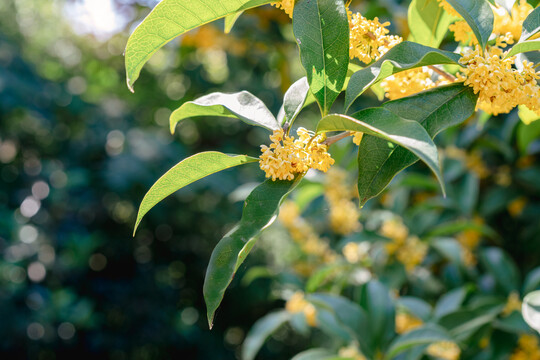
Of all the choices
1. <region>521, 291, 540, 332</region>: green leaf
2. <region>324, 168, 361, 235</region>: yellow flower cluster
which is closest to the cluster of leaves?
<region>521, 291, 540, 332</region>: green leaf

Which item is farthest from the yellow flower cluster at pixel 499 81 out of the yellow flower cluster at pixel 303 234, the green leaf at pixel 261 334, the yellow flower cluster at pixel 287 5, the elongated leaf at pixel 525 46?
the yellow flower cluster at pixel 303 234

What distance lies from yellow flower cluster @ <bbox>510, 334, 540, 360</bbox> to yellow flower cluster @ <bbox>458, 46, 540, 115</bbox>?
113cm

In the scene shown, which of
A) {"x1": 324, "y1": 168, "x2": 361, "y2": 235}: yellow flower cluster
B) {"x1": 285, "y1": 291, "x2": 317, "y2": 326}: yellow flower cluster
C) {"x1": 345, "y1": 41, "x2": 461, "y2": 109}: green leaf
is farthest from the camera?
{"x1": 324, "y1": 168, "x2": 361, "y2": 235}: yellow flower cluster

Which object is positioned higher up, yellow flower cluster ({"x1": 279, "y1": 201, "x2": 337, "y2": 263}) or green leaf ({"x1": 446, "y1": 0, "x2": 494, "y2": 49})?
green leaf ({"x1": 446, "y1": 0, "x2": 494, "y2": 49})

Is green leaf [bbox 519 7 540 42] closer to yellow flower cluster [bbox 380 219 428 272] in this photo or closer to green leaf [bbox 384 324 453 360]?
green leaf [bbox 384 324 453 360]

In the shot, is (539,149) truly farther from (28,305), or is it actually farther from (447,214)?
(28,305)

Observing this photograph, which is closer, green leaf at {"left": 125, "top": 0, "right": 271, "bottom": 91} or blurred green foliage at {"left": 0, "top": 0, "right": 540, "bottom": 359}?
green leaf at {"left": 125, "top": 0, "right": 271, "bottom": 91}

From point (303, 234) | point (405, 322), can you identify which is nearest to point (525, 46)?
point (405, 322)

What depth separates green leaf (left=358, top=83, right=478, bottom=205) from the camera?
610 mm

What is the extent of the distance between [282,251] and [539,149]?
3271 mm

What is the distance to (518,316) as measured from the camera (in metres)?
1.34

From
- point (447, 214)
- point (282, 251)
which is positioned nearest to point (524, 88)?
point (447, 214)

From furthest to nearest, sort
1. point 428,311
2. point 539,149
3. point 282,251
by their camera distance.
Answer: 1. point 282,251
2. point 539,149
3. point 428,311

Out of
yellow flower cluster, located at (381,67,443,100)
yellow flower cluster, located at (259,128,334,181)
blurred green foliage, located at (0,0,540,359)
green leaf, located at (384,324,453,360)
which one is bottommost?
blurred green foliage, located at (0,0,540,359)
